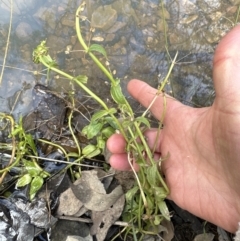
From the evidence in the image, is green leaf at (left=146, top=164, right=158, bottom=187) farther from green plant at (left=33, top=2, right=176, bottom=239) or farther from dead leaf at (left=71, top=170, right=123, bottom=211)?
dead leaf at (left=71, top=170, right=123, bottom=211)

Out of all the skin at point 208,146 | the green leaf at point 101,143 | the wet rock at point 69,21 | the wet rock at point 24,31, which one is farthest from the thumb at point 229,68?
the wet rock at point 24,31

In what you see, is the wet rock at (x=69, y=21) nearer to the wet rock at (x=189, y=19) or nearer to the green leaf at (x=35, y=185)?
the wet rock at (x=189, y=19)

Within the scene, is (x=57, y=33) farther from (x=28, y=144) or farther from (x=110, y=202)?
(x=110, y=202)

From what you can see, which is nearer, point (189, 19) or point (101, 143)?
point (101, 143)

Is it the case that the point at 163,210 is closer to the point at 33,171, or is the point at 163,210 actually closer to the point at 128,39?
the point at 33,171

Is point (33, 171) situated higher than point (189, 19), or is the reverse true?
point (189, 19)

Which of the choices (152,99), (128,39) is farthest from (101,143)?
(128,39)

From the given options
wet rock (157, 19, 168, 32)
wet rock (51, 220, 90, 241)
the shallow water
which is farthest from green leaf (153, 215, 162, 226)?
wet rock (157, 19, 168, 32)
